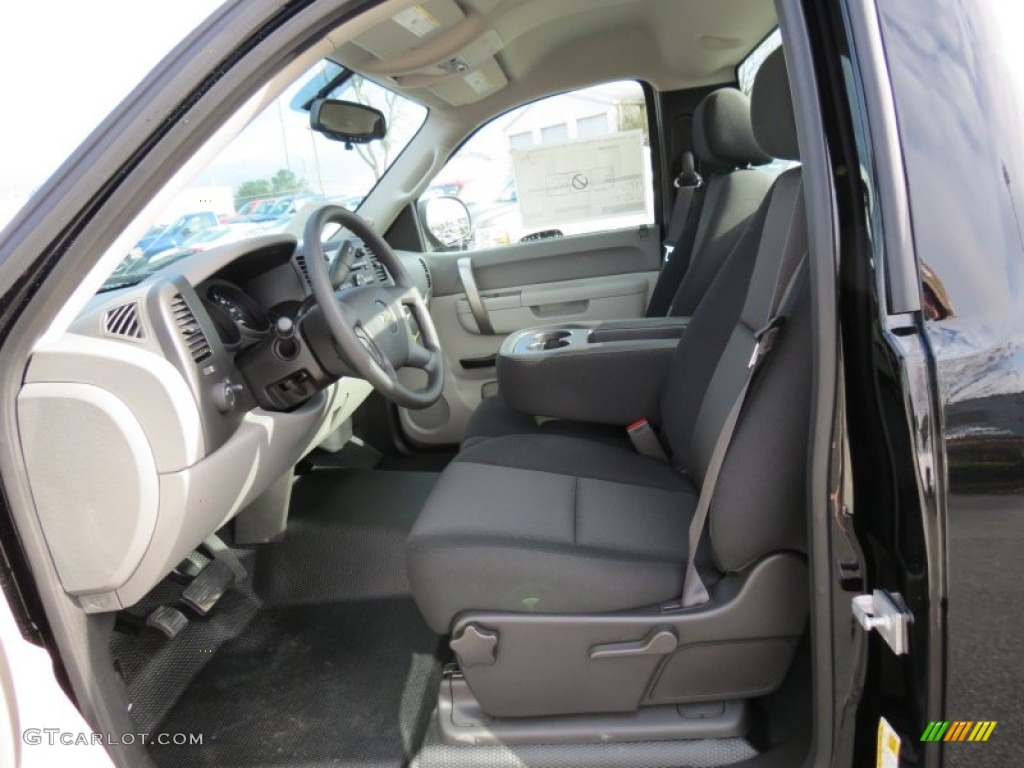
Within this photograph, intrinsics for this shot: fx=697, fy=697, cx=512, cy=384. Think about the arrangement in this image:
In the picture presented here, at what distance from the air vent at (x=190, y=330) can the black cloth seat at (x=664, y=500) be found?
49 centimetres

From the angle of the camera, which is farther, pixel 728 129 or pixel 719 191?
pixel 719 191

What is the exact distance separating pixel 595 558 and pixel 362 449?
1696 millimetres

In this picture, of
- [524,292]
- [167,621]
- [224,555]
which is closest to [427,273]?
[524,292]

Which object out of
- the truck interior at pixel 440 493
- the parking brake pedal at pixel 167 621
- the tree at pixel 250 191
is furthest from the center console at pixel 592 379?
the parking brake pedal at pixel 167 621

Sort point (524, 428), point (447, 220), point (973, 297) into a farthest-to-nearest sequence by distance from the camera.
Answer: point (447, 220)
point (524, 428)
point (973, 297)

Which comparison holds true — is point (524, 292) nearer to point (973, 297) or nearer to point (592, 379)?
point (592, 379)

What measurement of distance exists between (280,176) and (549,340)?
94cm

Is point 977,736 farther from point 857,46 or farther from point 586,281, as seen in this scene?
point 586,281

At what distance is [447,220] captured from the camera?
2896mm

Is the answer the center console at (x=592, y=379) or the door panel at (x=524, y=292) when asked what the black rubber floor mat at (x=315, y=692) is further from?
the door panel at (x=524, y=292)

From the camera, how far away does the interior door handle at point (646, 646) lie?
1079 millimetres

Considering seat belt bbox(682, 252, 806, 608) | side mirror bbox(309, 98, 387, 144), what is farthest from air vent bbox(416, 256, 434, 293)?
seat belt bbox(682, 252, 806, 608)

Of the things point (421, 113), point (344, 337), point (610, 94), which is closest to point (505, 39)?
point (421, 113)

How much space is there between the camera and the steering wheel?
1.32 metres
